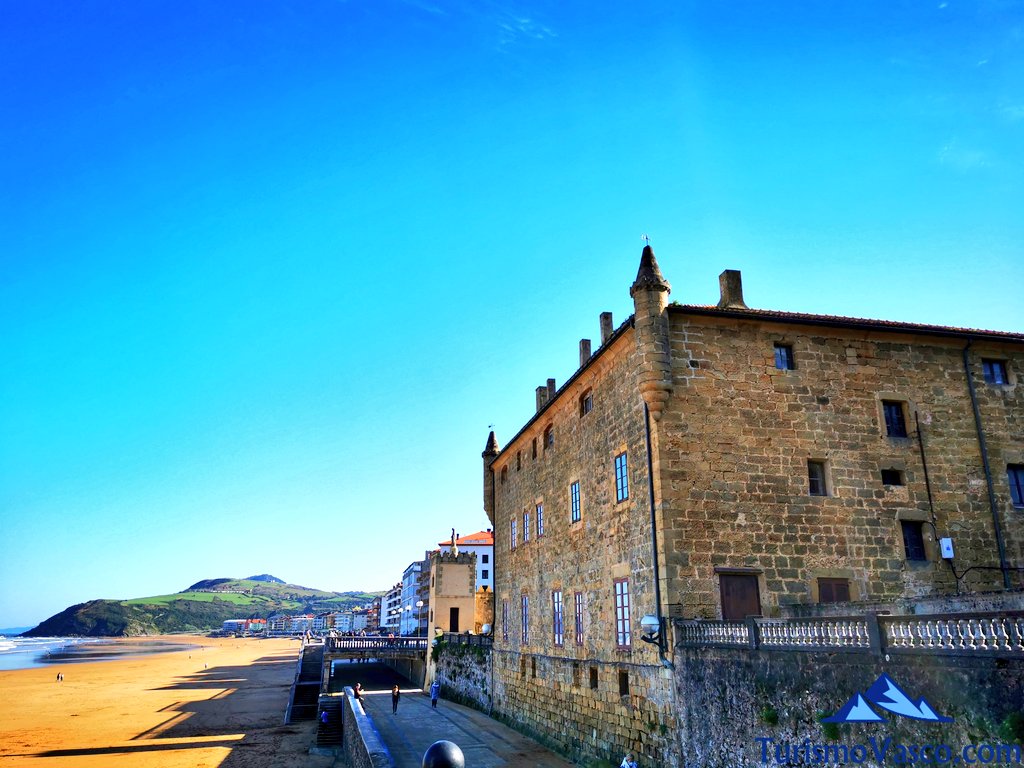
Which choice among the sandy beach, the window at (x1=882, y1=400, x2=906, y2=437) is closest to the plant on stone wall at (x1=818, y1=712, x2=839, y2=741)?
the window at (x1=882, y1=400, x2=906, y2=437)

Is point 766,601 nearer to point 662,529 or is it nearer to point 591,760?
point 662,529

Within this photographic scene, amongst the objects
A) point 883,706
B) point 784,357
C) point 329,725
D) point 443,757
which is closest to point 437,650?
point 329,725

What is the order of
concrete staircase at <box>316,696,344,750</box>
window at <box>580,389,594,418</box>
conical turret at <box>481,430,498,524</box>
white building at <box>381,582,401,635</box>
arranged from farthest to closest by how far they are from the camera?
white building at <box>381,582,401,635</box>, conical turret at <box>481,430,498,524</box>, concrete staircase at <box>316,696,344,750</box>, window at <box>580,389,594,418</box>

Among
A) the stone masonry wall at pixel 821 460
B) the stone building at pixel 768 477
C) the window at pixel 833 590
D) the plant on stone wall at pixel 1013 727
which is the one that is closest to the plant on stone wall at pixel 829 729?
the plant on stone wall at pixel 1013 727

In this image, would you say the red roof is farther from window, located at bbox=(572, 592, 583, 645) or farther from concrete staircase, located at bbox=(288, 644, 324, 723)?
window, located at bbox=(572, 592, 583, 645)

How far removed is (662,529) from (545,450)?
1097 cm

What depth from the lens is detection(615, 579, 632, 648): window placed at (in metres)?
17.9

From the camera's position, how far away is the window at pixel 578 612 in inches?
837

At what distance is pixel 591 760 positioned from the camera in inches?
760

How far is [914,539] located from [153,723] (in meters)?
37.6

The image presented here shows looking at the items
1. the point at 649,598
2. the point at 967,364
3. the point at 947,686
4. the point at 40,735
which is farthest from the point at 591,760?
the point at 40,735

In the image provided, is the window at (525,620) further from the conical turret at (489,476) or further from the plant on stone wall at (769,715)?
the plant on stone wall at (769,715)

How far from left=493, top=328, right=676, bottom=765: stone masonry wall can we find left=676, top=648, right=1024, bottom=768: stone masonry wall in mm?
1756

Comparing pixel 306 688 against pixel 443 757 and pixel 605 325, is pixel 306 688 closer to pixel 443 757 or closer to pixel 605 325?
pixel 605 325
